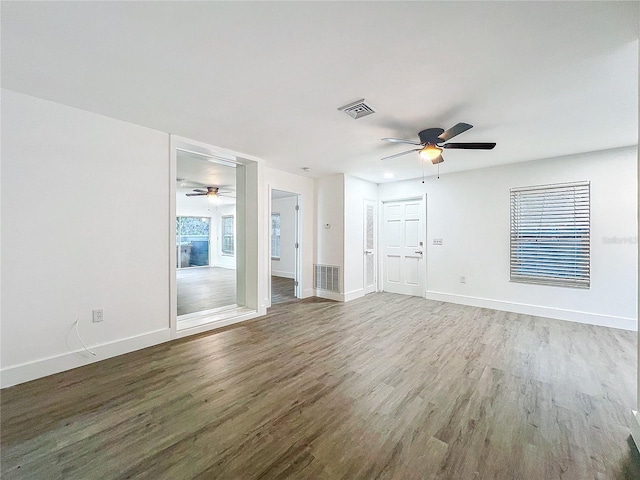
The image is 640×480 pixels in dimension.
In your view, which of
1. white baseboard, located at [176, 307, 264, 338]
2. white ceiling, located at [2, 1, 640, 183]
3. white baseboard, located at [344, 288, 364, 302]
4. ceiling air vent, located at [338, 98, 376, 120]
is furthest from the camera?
white baseboard, located at [344, 288, 364, 302]

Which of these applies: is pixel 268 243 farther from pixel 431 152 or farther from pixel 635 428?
pixel 635 428

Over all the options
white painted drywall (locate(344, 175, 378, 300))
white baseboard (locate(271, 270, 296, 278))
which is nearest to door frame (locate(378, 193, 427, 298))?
white painted drywall (locate(344, 175, 378, 300))

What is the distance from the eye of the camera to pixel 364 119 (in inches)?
111

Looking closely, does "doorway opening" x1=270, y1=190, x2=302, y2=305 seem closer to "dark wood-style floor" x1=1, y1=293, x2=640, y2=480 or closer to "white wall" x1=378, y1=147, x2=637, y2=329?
"white wall" x1=378, y1=147, x2=637, y2=329

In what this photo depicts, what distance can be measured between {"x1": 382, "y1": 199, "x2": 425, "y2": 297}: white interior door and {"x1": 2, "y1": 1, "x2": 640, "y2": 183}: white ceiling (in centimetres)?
288

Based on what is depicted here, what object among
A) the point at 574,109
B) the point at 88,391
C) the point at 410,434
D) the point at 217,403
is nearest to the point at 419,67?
the point at 574,109

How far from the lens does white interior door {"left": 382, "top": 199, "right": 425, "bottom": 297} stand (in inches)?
229

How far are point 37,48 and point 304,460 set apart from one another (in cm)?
324

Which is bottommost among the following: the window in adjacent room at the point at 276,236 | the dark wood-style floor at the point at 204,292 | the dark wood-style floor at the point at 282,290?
the dark wood-style floor at the point at 282,290

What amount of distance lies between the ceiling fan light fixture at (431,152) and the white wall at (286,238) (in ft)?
17.5

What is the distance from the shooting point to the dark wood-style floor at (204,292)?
4830 millimetres

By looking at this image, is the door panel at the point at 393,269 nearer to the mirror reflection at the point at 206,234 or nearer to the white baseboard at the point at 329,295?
the white baseboard at the point at 329,295

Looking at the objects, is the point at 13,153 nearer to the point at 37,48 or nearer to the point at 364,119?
the point at 37,48

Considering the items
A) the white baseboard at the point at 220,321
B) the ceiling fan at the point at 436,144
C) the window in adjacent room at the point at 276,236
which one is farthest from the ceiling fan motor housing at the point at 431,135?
the window in adjacent room at the point at 276,236
